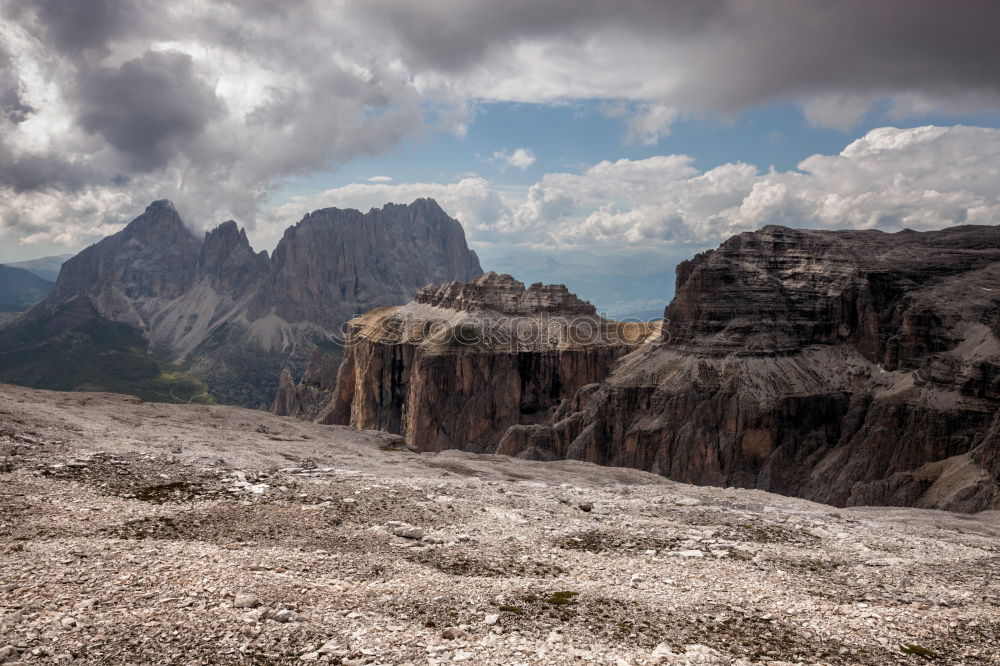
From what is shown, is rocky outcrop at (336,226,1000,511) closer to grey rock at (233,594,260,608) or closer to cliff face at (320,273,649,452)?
cliff face at (320,273,649,452)

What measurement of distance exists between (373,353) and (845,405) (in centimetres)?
11177

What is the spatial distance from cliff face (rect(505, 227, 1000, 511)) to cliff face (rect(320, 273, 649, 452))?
952 inches

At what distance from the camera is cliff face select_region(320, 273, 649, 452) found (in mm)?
146250

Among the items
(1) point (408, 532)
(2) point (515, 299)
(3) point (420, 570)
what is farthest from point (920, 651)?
(2) point (515, 299)

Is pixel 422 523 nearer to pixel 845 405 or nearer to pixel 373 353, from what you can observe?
pixel 845 405

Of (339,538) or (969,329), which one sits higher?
(969,329)

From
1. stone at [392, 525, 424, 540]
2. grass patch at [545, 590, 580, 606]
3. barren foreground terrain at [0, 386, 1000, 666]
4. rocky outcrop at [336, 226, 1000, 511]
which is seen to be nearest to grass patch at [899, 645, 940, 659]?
barren foreground terrain at [0, 386, 1000, 666]

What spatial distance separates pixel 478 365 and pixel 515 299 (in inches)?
1091

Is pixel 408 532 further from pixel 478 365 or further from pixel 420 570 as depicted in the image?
pixel 478 365

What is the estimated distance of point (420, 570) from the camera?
21.3m

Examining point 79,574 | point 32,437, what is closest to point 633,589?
point 79,574

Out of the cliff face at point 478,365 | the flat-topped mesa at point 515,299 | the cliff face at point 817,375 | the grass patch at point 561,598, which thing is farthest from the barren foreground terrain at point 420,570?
the flat-topped mesa at point 515,299

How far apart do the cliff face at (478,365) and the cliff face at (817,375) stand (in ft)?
79.3

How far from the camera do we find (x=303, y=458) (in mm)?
38875
